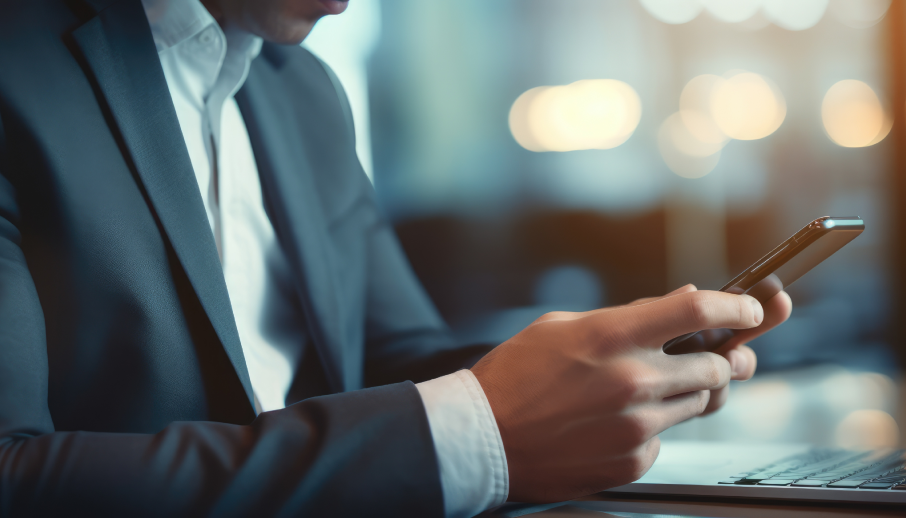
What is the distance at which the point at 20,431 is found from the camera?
1.13 ft

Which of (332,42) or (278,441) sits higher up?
(332,42)

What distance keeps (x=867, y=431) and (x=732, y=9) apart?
118cm

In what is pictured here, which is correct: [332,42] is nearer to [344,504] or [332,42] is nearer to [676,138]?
[676,138]

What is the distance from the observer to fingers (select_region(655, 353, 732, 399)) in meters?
0.34

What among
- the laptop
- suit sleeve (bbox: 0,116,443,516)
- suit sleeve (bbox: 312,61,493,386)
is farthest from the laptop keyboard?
suit sleeve (bbox: 312,61,493,386)

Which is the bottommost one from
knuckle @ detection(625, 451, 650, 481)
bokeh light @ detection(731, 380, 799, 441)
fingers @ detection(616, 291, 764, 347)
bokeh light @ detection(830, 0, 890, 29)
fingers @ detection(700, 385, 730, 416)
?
bokeh light @ detection(731, 380, 799, 441)

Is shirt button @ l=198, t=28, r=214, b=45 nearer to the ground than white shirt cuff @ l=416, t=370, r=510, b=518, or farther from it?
farther from it

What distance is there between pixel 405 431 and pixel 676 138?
1.36 meters

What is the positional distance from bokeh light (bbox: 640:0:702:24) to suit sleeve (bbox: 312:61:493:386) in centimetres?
97

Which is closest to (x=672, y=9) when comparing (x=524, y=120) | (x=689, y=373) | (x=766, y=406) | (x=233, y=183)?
(x=524, y=120)

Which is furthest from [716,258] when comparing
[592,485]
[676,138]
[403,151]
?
[592,485]

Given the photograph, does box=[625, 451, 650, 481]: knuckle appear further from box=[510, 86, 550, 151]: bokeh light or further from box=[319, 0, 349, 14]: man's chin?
box=[510, 86, 550, 151]: bokeh light

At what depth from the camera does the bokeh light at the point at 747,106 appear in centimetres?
142

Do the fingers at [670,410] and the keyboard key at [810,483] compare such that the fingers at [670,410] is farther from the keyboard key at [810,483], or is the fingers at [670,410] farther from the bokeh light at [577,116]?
the bokeh light at [577,116]
